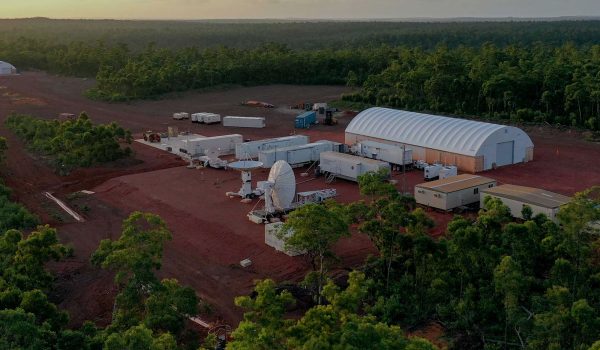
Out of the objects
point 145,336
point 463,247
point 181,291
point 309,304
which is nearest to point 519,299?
point 463,247

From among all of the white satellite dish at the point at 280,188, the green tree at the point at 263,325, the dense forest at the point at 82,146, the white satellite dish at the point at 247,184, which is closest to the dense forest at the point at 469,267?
the green tree at the point at 263,325

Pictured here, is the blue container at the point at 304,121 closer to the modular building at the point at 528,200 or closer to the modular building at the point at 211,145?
the modular building at the point at 211,145

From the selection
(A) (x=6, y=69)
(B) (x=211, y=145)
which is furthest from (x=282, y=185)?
(A) (x=6, y=69)

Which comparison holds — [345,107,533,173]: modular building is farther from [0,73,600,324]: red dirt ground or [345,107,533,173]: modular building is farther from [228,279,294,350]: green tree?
[228,279,294,350]: green tree

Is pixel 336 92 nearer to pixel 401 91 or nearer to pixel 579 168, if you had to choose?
pixel 401 91

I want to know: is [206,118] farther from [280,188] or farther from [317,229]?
[317,229]
